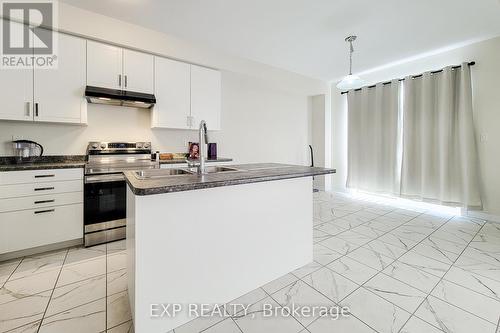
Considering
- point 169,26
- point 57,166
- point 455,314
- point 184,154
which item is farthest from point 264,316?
point 169,26

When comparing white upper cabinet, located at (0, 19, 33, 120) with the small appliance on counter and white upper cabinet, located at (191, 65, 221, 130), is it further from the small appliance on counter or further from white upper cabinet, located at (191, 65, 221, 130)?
white upper cabinet, located at (191, 65, 221, 130)

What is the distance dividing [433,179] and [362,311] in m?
3.31

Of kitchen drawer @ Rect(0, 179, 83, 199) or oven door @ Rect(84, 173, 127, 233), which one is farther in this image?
oven door @ Rect(84, 173, 127, 233)

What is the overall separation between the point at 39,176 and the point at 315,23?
3.63 m

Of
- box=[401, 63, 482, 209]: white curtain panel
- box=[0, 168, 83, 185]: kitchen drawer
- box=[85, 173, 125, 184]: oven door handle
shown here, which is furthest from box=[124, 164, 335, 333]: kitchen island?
box=[401, 63, 482, 209]: white curtain panel

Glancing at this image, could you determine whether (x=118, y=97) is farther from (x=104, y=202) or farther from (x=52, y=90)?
(x=104, y=202)

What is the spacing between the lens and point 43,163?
8.83 feet

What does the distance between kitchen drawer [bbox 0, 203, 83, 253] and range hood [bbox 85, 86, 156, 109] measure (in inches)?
50.4

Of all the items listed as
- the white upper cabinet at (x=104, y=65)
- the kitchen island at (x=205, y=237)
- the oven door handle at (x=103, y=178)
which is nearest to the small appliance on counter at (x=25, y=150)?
the oven door handle at (x=103, y=178)

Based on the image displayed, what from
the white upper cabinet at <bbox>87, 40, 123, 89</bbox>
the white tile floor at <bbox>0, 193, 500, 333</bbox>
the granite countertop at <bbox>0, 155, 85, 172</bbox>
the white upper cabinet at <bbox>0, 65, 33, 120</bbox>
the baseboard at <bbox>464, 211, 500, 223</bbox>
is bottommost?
the white tile floor at <bbox>0, 193, 500, 333</bbox>

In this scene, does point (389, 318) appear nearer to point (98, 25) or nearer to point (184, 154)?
point (184, 154)

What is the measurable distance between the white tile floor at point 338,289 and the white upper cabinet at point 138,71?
2.01 metres

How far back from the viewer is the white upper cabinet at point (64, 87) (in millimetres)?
2477

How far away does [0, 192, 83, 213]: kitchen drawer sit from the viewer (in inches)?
85.5
